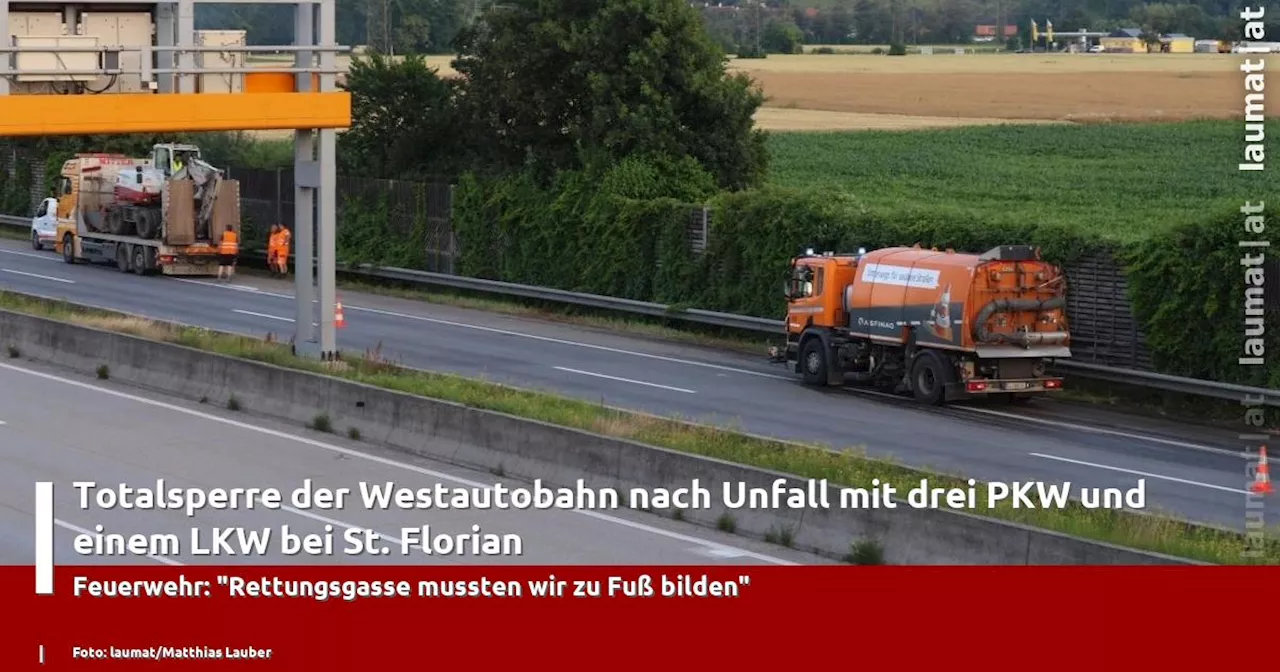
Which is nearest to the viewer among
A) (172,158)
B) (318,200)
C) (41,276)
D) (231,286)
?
(318,200)

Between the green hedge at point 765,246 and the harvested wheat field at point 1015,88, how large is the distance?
42696mm

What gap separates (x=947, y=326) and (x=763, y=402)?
3.07 m

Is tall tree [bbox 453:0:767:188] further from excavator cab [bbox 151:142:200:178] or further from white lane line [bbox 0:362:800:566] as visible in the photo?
white lane line [bbox 0:362:800:566]

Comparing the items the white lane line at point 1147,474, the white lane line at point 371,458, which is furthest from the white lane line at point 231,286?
the white lane line at point 1147,474

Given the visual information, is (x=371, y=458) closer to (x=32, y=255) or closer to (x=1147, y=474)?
(x=1147, y=474)

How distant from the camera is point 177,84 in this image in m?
27.1

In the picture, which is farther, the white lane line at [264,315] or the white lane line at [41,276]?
the white lane line at [41,276]

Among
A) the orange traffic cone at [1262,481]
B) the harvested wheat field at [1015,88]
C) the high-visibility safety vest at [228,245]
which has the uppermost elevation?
the harvested wheat field at [1015,88]

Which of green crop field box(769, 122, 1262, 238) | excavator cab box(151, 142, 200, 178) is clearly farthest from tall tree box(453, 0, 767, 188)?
excavator cab box(151, 142, 200, 178)

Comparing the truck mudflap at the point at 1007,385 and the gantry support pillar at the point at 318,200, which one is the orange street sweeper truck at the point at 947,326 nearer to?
the truck mudflap at the point at 1007,385

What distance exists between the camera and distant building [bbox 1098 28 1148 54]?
124 metres

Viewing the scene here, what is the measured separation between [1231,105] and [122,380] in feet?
217

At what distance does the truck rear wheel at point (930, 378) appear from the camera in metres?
29.8

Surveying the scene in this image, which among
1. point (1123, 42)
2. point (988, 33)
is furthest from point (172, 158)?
point (988, 33)
